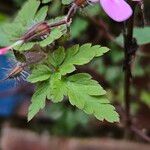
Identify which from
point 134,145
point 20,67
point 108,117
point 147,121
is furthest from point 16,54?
point 147,121

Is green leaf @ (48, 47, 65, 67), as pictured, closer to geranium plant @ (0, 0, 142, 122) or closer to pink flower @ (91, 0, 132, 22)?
geranium plant @ (0, 0, 142, 122)

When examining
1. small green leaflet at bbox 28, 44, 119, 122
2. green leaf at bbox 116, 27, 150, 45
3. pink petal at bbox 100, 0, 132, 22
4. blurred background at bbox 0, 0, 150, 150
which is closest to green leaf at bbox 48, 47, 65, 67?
small green leaflet at bbox 28, 44, 119, 122

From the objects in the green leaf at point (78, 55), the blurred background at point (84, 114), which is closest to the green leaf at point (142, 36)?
the green leaf at point (78, 55)

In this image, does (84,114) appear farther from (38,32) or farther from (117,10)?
(117,10)

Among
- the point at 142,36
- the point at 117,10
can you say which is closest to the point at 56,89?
the point at 117,10

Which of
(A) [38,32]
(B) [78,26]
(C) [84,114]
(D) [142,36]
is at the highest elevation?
(A) [38,32]

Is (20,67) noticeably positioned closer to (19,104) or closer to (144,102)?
(144,102)
